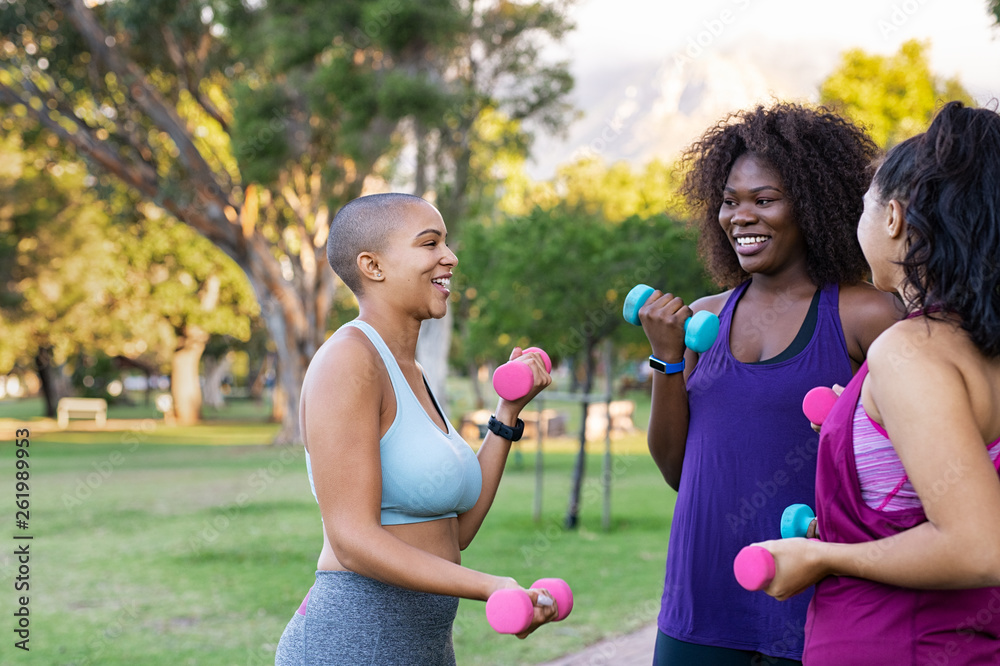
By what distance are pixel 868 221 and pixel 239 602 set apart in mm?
7288

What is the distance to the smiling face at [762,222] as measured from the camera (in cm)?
260

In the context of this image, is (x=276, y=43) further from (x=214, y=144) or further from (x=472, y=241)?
(x=214, y=144)

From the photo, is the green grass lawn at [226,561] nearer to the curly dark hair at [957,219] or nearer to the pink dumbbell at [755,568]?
the pink dumbbell at [755,568]

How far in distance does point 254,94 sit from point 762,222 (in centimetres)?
1759

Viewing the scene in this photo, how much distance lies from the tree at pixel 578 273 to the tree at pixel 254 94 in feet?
21.3

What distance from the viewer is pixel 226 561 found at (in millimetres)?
9594

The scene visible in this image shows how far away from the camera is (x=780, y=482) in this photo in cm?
241

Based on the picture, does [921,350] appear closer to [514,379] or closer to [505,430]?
[514,379]

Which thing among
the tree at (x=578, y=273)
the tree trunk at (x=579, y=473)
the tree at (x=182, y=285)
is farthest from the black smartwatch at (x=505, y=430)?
the tree at (x=182, y=285)

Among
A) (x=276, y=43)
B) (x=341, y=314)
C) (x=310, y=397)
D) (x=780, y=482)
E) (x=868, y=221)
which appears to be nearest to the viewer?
(x=868, y=221)

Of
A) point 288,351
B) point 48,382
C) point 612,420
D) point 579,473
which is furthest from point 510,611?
point 48,382

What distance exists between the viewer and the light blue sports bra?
215 centimetres

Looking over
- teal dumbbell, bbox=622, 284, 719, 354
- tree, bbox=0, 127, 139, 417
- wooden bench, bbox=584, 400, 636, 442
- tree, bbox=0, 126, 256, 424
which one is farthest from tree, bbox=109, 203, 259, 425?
teal dumbbell, bbox=622, 284, 719, 354

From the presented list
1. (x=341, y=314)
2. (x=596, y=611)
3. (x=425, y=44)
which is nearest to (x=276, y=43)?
(x=425, y=44)
